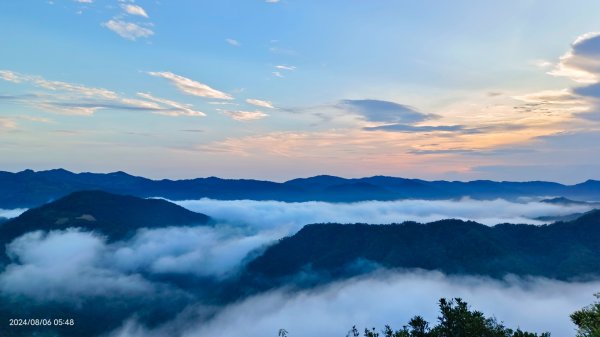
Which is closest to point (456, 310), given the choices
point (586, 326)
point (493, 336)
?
point (493, 336)

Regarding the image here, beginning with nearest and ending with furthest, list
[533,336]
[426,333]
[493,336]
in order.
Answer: [533,336] → [493,336] → [426,333]

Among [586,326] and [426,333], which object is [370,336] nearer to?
[426,333]

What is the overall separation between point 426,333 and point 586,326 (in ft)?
61.7

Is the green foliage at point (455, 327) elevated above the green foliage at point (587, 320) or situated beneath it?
situated beneath

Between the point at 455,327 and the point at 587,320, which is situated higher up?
the point at 587,320

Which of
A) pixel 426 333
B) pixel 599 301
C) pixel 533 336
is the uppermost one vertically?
pixel 599 301

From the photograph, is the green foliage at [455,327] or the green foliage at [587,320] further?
the green foliage at [455,327]

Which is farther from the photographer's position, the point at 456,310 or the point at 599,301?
the point at 456,310

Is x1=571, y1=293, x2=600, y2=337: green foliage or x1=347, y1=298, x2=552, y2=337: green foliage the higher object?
x1=571, y1=293, x2=600, y2=337: green foliage

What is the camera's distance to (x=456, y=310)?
53.1 metres

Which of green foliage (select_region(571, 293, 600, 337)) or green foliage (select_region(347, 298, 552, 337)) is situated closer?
green foliage (select_region(571, 293, 600, 337))

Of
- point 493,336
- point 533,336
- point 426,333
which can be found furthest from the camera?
point 426,333

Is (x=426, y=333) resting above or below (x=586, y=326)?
below

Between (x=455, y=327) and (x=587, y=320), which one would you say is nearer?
(x=587, y=320)
